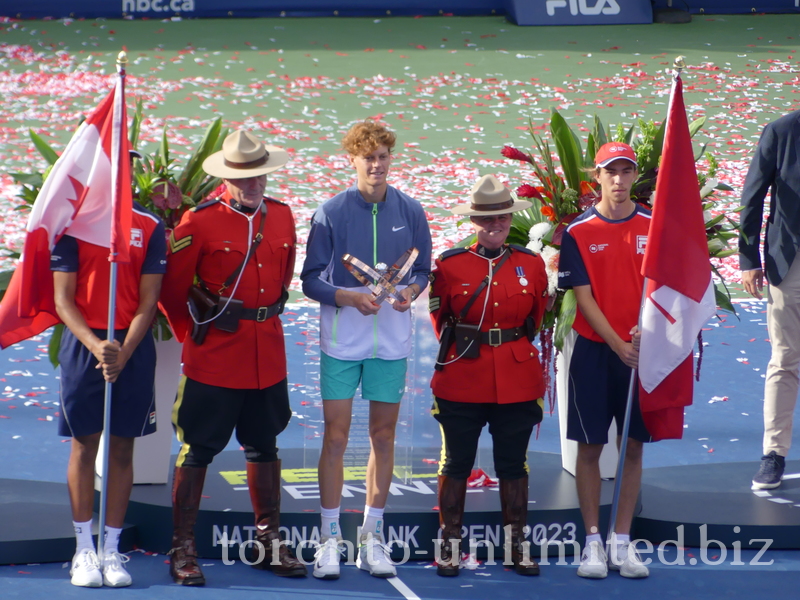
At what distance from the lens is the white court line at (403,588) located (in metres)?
4.22

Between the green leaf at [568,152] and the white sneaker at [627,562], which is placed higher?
the green leaf at [568,152]

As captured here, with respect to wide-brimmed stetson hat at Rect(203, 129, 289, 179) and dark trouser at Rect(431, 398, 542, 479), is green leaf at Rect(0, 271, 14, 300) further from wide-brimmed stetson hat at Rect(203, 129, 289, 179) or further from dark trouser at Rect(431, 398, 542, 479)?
dark trouser at Rect(431, 398, 542, 479)

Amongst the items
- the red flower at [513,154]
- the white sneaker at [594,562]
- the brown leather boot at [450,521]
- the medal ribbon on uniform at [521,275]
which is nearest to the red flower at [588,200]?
the red flower at [513,154]

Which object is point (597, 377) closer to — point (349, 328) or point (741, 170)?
point (349, 328)

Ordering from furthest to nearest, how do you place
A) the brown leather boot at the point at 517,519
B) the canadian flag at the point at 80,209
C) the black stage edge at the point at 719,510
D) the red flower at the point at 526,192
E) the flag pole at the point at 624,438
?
1. the red flower at the point at 526,192
2. the black stage edge at the point at 719,510
3. the brown leather boot at the point at 517,519
4. the flag pole at the point at 624,438
5. the canadian flag at the point at 80,209

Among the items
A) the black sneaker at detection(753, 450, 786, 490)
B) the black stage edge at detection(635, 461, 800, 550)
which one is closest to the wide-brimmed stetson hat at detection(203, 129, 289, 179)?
the black stage edge at detection(635, 461, 800, 550)

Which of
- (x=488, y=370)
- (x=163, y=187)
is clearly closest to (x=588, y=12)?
(x=163, y=187)

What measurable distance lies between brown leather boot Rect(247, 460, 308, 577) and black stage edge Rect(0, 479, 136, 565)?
2.00 ft

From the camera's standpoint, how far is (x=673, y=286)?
4.41 metres

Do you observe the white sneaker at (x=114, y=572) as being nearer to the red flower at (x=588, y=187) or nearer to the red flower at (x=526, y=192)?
the red flower at (x=526, y=192)

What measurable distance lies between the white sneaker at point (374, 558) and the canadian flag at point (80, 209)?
1.56 m

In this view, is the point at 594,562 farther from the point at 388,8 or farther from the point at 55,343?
the point at 388,8

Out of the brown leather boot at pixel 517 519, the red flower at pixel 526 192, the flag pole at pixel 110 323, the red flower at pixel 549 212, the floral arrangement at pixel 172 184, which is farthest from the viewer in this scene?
the red flower at pixel 549 212

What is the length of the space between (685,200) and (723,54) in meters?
12.8
